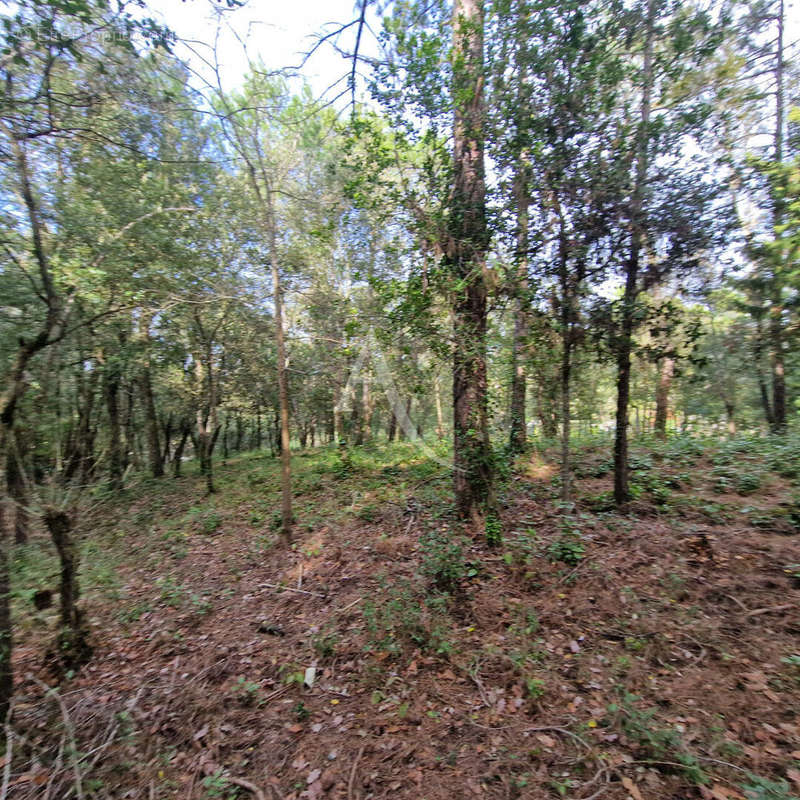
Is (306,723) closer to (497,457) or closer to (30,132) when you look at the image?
(497,457)

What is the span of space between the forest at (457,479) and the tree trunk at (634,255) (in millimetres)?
38

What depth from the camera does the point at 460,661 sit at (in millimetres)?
4539

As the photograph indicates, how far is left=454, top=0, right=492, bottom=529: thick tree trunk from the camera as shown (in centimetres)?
584

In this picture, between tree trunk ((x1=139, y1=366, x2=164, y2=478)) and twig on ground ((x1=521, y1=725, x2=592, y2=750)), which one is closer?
twig on ground ((x1=521, y1=725, x2=592, y2=750))

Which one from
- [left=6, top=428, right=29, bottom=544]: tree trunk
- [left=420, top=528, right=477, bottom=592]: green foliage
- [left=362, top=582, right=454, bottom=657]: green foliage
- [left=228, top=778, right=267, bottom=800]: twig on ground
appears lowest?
[left=228, top=778, right=267, bottom=800]: twig on ground

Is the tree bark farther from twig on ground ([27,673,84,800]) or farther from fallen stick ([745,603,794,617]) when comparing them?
twig on ground ([27,673,84,800])

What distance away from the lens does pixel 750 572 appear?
4.71m

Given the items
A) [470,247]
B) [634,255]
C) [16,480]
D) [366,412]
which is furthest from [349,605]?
[366,412]

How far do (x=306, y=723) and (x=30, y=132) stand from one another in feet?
22.4

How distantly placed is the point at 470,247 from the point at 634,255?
238cm

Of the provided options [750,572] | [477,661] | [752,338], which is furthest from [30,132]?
[752,338]

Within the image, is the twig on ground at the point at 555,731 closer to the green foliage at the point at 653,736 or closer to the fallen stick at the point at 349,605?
the green foliage at the point at 653,736

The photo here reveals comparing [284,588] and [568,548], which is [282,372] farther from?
[568,548]

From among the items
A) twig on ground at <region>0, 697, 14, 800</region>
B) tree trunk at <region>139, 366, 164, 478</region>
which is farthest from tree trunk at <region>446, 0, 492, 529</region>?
tree trunk at <region>139, 366, 164, 478</region>
